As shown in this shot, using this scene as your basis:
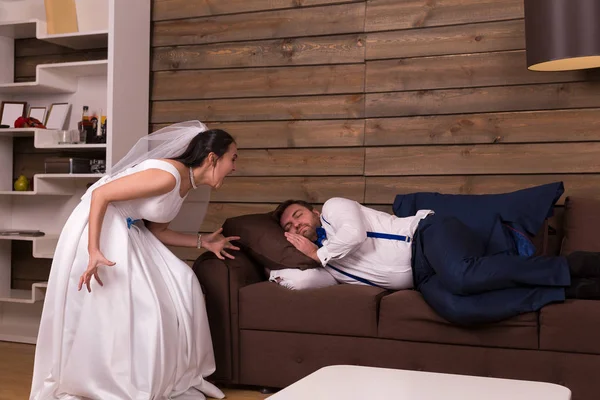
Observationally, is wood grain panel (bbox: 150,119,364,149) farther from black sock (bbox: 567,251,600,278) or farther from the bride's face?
black sock (bbox: 567,251,600,278)

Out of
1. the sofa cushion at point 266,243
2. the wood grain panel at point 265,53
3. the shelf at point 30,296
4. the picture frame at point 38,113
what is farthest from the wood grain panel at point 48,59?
the sofa cushion at point 266,243

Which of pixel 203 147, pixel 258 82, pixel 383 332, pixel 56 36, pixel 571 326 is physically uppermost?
pixel 56 36

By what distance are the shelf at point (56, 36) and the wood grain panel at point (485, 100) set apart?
1742 millimetres

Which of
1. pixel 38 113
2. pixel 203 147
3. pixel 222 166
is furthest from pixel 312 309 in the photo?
pixel 38 113

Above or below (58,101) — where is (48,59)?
above

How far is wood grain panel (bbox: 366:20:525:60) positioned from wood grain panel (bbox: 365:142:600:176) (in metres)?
0.52

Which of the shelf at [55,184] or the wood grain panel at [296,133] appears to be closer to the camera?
the wood grain panel at [296,133]

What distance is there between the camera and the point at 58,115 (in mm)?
4941

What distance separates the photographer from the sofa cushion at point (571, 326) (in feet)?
9.78

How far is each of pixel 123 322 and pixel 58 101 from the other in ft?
7.73

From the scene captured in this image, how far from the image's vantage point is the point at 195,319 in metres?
3.36

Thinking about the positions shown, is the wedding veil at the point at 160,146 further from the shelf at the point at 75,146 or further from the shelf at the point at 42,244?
the shelf at the point at 42,244

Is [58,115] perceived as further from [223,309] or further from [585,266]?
[585,266]

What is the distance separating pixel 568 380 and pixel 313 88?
7.27 feet
